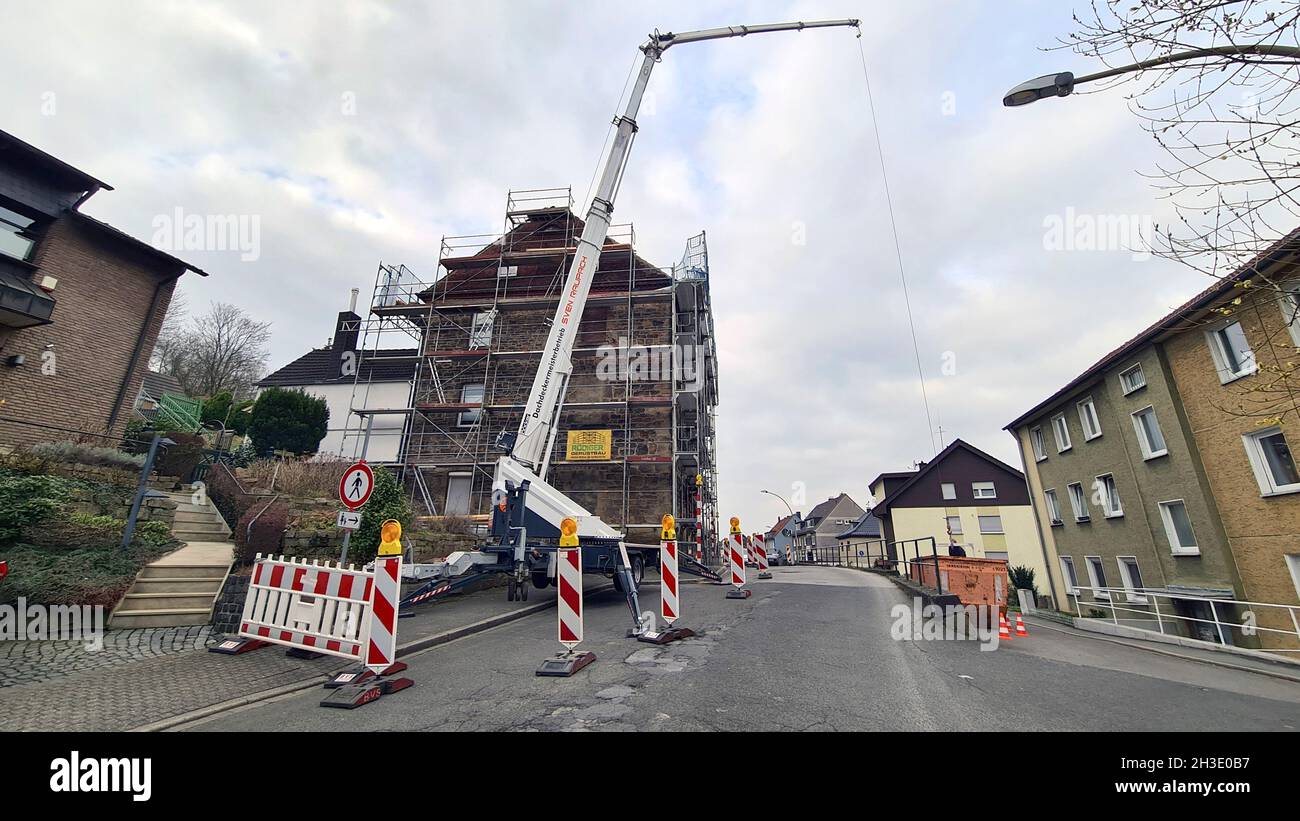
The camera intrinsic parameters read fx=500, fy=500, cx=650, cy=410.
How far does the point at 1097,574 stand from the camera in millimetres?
15727

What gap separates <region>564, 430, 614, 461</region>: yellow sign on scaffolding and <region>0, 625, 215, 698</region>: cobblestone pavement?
533 inches

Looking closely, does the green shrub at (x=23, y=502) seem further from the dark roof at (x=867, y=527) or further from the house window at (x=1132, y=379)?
the dark roof at (x=867, y=527)

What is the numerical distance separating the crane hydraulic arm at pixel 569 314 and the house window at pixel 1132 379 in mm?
14540

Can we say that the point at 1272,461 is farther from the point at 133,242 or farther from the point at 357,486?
the point at 133,242

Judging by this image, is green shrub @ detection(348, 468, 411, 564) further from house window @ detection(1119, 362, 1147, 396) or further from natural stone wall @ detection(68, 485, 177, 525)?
house window @ detection(1119, 362, 1147, 396)

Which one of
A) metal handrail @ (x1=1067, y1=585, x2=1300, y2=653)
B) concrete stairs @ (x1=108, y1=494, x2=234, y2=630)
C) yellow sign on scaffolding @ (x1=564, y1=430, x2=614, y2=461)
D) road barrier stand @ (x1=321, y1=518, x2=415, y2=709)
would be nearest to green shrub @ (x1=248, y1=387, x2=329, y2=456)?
yellow sign on scaffolding @ (x1=564, y1=430, x2=614, y2=461)

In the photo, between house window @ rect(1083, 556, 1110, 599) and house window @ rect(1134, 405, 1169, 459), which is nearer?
house window @ rect(1134, 405, 1169, 459)

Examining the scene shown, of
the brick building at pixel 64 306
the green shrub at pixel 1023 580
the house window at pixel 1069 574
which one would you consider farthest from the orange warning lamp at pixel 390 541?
the green shrub at pixel 1023 580

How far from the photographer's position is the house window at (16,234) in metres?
11.5

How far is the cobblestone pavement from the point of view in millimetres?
5023

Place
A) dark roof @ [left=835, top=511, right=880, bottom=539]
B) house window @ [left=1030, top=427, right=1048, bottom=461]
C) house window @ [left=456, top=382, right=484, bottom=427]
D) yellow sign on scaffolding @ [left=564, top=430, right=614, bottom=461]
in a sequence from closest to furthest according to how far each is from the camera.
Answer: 1. house window @ [left=1030, top=427, right=1048, bottom=461]
2. yellow sign on scaffolding @ [left=564, top=430, right=614, bottom=461]
3. house window @ [left=456, top=382, right=484, bottom=427]
4. dark roof @ [left=835, top=511, right=880, bottom=539]

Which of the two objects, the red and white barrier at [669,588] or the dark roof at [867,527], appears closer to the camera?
the red and white barrier at [669,588]

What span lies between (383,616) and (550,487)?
6.73 m
